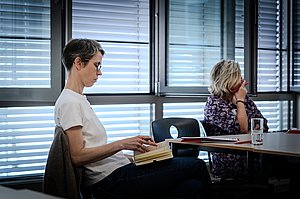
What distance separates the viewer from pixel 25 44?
3.68 meters

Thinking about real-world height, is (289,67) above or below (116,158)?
above

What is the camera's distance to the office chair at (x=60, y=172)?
7.70ft

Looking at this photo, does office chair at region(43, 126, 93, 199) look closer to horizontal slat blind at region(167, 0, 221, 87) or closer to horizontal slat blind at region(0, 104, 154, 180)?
horizontal slat blind at region(0, 104, 154, 180)

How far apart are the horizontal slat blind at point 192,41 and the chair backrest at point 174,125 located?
0.77 m

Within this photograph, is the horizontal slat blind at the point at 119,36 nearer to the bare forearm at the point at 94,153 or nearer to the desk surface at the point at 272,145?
the desk surface at the point at 272,145

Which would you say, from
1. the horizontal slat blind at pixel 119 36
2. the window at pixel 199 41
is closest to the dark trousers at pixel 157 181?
the horizontal slat blind at pixel 119 36

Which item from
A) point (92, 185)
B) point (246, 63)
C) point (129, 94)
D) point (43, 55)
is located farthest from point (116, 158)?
point (246, 63)

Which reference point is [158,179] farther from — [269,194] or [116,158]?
[269,194]

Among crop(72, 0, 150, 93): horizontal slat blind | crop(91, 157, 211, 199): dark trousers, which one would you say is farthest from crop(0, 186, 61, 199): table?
crop(72, 0, 150, 93): horizontal slat blind

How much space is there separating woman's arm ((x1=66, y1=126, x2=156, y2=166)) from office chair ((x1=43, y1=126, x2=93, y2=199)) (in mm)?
44

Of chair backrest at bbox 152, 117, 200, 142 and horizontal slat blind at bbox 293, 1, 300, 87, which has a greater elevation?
horizontal slat blind at bbox 293, 1, 300, 87

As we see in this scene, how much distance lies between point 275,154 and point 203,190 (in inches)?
16.2

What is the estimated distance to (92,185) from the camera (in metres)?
2.54

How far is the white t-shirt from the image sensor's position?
96.4 inches
